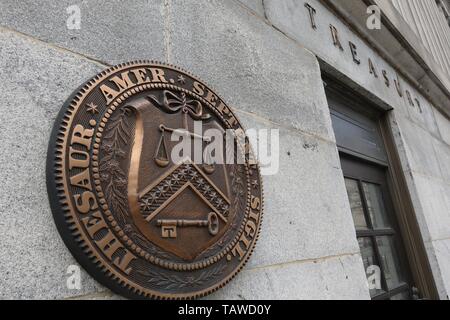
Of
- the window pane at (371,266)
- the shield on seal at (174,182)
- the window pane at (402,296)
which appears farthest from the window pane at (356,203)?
the shield on seal at (174,182)

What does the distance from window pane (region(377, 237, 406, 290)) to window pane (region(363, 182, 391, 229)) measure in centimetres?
13

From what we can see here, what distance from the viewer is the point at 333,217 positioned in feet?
6.18

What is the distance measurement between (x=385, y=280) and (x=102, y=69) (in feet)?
7.96

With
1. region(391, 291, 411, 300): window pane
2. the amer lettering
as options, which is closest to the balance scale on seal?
the amer lettering

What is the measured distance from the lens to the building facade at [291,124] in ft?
2.95

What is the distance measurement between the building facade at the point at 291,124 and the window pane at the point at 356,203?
0.02 m

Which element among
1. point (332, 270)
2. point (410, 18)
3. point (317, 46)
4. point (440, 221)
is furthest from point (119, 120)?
point (410, 18)

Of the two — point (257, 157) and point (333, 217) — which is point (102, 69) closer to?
point (257, 157)

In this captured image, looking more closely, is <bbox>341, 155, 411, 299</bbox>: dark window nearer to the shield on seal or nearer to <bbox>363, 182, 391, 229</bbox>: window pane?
<bbox>363, 182, 391, 229</bbox>: window pane

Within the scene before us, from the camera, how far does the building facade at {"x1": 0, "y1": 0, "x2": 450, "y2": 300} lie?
90 cm

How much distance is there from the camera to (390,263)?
2.74 meters

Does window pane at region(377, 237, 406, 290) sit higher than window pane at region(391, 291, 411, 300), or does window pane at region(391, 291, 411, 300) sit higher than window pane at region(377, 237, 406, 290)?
window pane at region(377, 237, 406, 290)

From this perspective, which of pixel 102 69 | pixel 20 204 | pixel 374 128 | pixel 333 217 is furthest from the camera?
pixel 374 128

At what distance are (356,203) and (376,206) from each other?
0.41 metres
